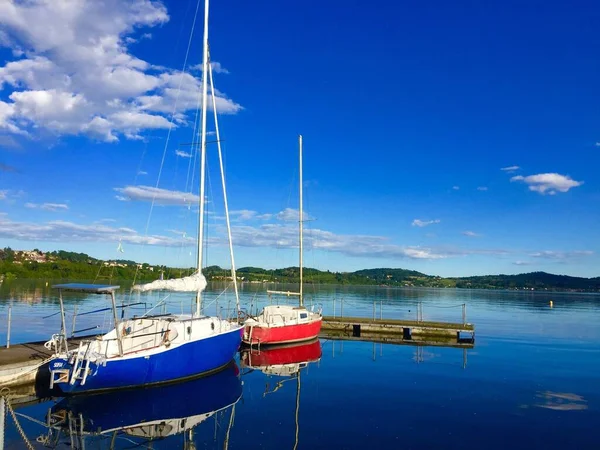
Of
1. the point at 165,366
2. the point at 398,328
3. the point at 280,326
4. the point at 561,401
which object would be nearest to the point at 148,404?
the point at 165,366

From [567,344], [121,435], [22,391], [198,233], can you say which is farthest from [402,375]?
[567,344]

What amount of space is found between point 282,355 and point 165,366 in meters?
12.1

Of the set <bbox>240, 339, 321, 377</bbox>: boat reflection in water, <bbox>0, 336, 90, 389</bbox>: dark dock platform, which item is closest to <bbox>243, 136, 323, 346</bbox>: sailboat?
<bbox>240, 339, 321, 377</bbox>: boat reflection in water

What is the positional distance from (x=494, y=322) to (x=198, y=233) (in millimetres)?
48793

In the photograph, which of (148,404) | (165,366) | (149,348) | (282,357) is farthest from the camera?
(282,357)

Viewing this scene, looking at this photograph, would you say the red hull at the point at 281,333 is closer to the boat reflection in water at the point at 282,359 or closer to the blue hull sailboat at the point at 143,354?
the boat reflection in water at the point at 282,359

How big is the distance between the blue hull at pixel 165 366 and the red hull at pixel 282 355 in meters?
3.94

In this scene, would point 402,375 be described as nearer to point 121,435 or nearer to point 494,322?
point 121,435

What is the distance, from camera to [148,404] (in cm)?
1825

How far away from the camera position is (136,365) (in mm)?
19328

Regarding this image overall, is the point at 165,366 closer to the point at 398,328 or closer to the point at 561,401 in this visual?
the point at 561,401

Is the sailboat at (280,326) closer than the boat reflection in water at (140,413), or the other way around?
the boat reflection in water at (140,413)

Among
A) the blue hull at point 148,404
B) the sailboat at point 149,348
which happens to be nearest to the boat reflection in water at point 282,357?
the sailboat at point 149,348

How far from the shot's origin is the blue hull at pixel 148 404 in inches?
640
